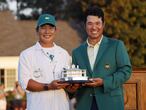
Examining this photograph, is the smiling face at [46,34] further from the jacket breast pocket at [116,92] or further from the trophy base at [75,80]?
the jacket breast pocket at [116,92]

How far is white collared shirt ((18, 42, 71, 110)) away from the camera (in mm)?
6555

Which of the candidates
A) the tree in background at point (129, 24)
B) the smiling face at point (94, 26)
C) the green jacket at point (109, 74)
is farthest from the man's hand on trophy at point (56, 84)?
the tree in background at point (129, 24)

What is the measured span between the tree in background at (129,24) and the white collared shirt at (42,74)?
76.9ft

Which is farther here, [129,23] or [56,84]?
[129,23]

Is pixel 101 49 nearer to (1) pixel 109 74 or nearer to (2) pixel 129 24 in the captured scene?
(1) pixel 109 74

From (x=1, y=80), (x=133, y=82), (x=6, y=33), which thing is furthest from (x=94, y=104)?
(x=6, y=33)

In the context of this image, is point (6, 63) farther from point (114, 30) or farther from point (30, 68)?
point (30, 68)

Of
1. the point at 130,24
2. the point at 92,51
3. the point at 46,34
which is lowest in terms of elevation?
the point at 92,51

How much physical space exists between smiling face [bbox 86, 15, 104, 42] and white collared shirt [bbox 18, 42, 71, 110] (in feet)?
1.43

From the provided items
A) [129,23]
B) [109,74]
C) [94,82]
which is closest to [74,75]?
[94,82]

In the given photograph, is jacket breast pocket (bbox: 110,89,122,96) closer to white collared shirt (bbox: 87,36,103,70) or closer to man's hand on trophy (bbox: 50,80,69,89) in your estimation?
white collared shirt (bbox: 87,36,103,70)

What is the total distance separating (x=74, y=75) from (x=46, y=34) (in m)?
0.53

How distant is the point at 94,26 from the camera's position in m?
6.62

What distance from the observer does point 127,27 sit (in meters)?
30.6
